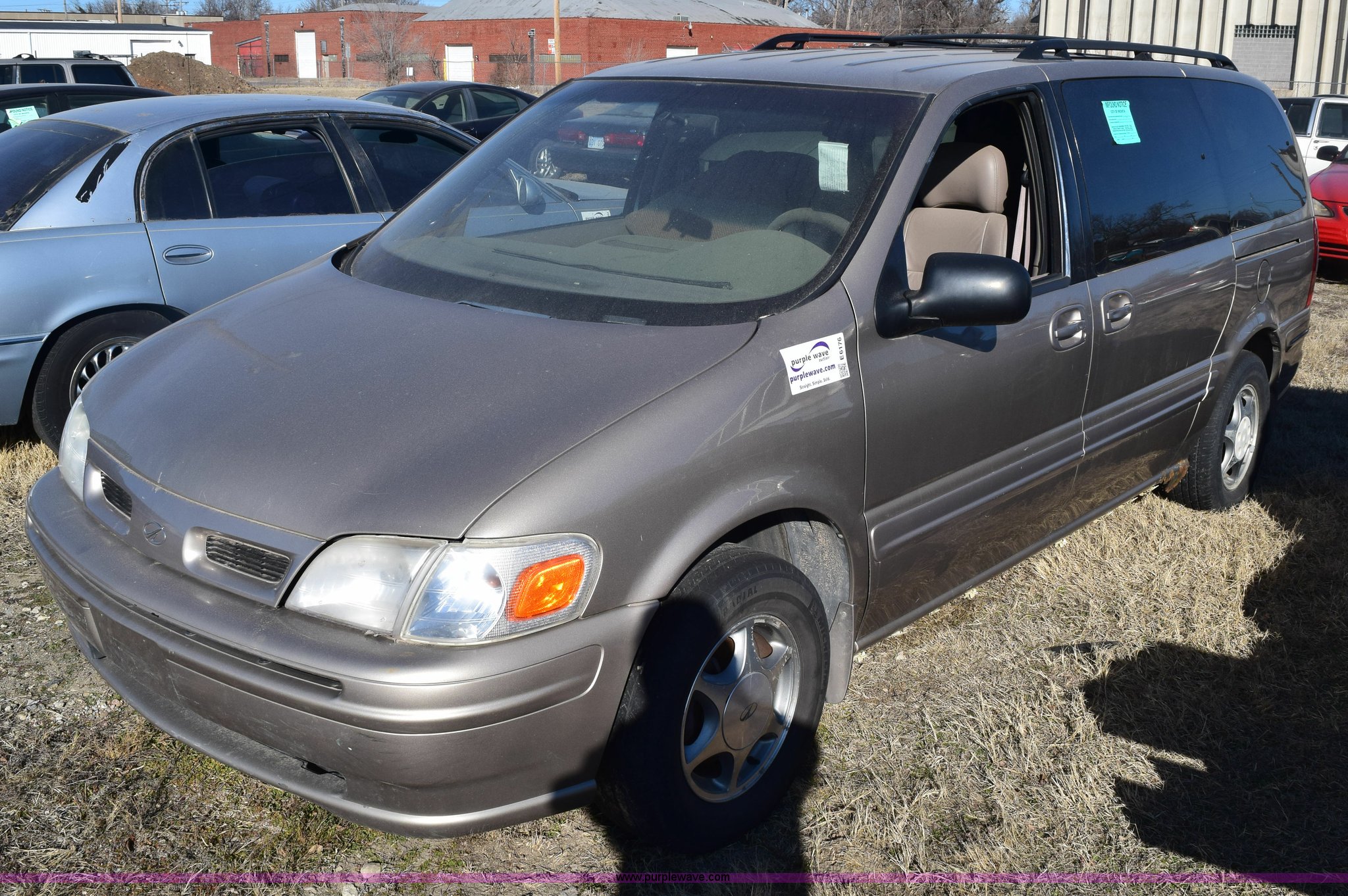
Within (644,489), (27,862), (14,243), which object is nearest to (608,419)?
(644,489)

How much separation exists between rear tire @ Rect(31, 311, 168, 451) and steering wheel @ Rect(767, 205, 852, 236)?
3.00 m

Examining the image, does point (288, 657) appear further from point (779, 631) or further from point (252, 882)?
point (779, 631)

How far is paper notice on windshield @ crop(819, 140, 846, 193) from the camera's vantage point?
3.03 meters

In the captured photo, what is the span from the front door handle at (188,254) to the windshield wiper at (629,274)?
7.78 ft

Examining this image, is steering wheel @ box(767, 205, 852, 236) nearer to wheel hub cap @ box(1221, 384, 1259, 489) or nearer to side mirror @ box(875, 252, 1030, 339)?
side mirror @ box(875, 252, 1030, 339)

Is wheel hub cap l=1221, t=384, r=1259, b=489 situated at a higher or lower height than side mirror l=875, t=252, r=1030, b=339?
lower

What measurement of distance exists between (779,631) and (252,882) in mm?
1299

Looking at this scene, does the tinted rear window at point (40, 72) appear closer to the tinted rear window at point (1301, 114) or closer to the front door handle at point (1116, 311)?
the front door handle at point (1116, 311)

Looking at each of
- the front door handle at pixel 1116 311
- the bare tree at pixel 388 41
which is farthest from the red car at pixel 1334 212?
the bare tree at pixel 388 41

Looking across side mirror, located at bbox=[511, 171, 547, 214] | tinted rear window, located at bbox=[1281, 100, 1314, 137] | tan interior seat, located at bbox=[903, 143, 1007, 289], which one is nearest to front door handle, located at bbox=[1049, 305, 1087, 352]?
tan interior seat, located at bbox=[903, 143, 1007, 289]

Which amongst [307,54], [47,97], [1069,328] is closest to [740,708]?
[1069,328]

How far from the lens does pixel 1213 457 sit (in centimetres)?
454

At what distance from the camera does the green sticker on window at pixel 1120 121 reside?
147 inches

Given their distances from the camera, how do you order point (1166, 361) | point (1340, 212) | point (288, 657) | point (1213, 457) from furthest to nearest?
point (1340, 212)
point (1213, 457)
point (1166, 361)
point (288, 657)
